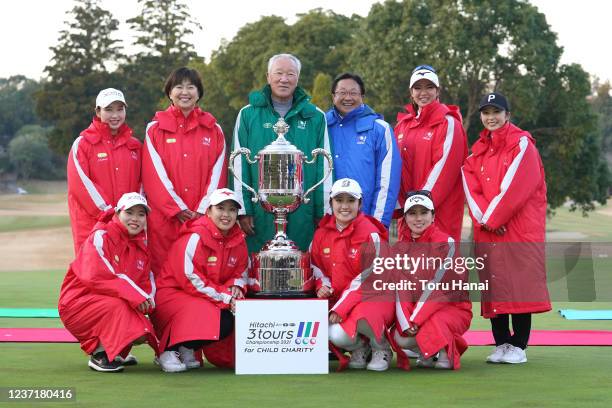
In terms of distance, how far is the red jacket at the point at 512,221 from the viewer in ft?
25.5

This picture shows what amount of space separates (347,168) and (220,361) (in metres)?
1.62

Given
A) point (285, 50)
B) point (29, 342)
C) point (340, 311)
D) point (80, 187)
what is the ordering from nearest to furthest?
point (340, 311) < point (80, 187) < point (29, 342) < point (285, 50)

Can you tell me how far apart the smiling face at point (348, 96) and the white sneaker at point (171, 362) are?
6.94 ft

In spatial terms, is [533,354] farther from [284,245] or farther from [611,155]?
[611,155]

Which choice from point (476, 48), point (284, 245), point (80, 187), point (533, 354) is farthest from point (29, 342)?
point (476, 48)

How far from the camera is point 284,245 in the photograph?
7.61 m

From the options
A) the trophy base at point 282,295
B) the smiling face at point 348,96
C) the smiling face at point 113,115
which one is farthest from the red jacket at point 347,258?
the smiling face at point 113,115

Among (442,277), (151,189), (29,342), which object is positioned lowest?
(29,342)

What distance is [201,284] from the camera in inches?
298

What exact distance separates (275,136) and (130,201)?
46.4 inches

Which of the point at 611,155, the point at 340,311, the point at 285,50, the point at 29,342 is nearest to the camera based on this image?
the point at 340,311

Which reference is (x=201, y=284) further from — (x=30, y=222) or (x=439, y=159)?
(x=30, y=222)

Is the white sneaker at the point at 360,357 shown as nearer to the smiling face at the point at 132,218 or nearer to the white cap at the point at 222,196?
the white cap at the point at 222,196

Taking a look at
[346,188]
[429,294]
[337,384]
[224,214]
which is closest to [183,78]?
[224,214]
